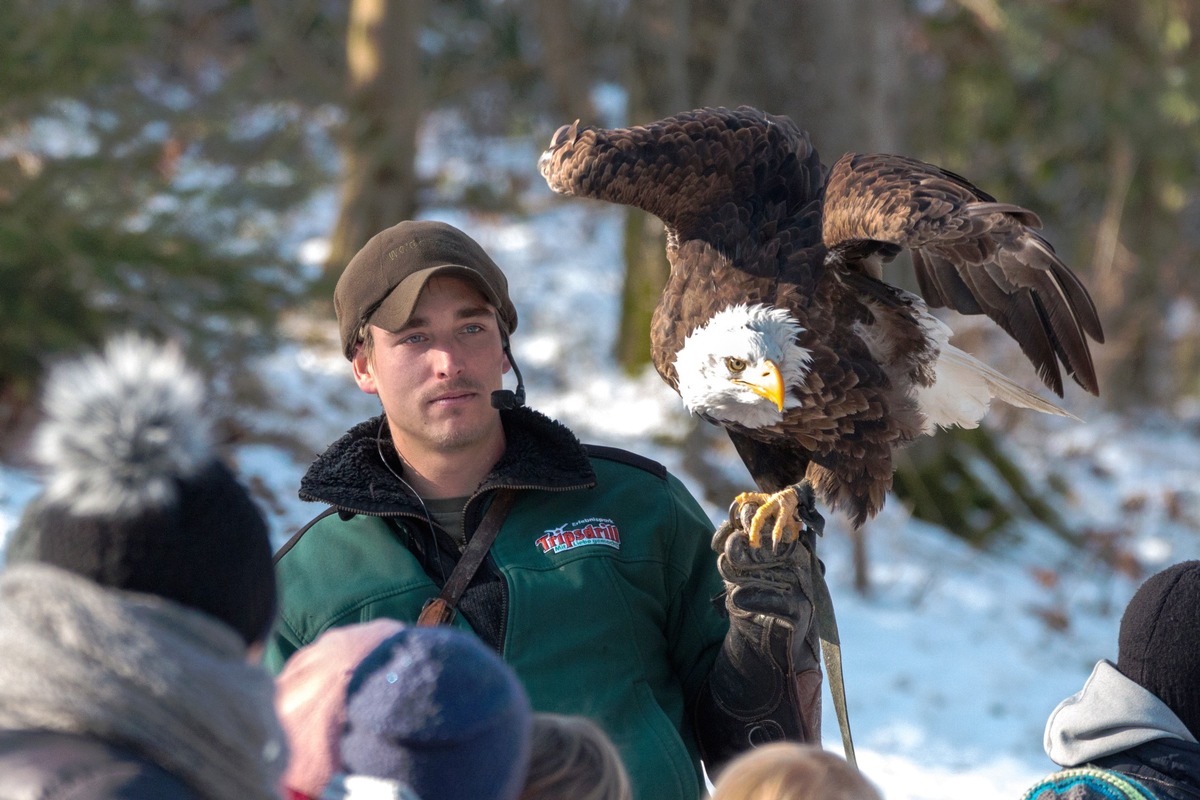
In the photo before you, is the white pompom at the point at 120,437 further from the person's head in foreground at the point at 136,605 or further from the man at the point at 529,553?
the man at the point at 529,553

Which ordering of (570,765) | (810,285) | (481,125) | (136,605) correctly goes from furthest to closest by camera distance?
1. (481,125)
2. (810,285)
3. (570,765)
4. (136,605)

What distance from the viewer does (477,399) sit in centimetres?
259

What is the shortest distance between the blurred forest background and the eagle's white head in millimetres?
3487

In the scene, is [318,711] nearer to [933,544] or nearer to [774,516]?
[774,516]

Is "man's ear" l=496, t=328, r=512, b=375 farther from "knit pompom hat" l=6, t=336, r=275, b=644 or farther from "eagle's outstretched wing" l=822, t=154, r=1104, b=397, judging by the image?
"knit pompom hat" l=6, t=336, r=275, b=644

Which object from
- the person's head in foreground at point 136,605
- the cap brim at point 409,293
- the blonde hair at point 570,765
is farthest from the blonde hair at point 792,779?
the cap brim at point 409,293

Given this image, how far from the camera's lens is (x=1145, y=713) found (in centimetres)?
199

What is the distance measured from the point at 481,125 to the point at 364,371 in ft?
37.9

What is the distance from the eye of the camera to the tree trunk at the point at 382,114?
9.70 meters

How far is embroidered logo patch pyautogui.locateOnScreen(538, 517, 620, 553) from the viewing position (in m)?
2.50

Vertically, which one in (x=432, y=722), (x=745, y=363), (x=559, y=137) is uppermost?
(x=559, y=137)

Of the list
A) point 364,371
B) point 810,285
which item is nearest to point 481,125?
point 810,285

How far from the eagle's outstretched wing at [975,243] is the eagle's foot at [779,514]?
2.04 feet

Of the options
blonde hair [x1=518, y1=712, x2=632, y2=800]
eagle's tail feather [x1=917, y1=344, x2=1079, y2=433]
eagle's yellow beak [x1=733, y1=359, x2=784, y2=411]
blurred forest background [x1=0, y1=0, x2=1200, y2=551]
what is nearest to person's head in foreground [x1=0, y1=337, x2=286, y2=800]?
blonde hair [x1=518, y1=712, x2=632, y2=800]
